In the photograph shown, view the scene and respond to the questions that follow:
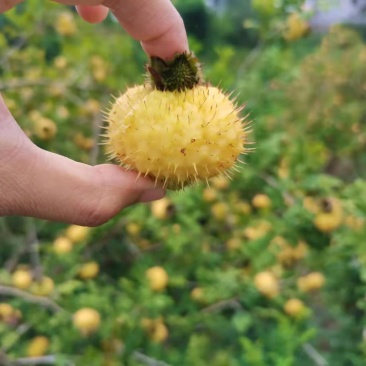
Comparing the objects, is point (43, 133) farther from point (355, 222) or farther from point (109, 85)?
point (355, 222)

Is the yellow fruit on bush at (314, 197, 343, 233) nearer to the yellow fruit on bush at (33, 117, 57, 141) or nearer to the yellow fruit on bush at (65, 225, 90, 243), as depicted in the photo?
the yellow fruit on bush at (65, 225, 90, 243)

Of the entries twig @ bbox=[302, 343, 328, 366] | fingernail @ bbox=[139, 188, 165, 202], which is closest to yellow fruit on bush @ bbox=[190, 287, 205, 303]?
twig @ bbox=[302, 343, 328, 366]

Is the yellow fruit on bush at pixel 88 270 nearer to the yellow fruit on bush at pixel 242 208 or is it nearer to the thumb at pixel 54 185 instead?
the yellow fruit on bush at pixel 242 208

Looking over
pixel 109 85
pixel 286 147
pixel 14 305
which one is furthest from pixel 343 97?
pixel 14 305

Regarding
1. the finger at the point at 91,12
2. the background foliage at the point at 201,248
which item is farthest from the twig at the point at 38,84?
the finger at the point at 91,12

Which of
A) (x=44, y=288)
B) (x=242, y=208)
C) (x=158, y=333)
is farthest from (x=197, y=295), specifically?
(x=44, y=288)

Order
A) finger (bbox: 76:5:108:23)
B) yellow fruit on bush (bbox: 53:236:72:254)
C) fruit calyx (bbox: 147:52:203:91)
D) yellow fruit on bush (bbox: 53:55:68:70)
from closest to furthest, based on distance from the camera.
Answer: fruit calyx (bbox: 147:52:203:91), finger (bbox: 76:5:108:23), yellow fruit on bush (bbox: 53:236:72:254), yellow fruit on bush (bbox: 53:55:68:70)
